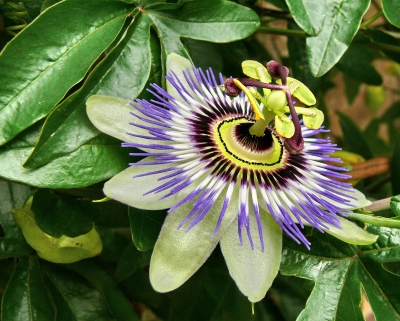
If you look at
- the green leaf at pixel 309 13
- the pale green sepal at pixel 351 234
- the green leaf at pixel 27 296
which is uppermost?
the green leaf at pixel 309 13

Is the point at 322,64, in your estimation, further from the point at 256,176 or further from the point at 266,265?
the point at 266,265

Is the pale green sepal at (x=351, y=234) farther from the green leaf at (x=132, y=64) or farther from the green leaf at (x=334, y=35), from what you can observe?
the green leaf at (x=132, y=64)

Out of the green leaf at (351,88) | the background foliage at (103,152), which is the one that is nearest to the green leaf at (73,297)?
the background foliage at (103,152)

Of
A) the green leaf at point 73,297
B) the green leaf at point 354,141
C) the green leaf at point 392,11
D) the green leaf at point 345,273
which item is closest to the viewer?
the green leaf at point 345,273

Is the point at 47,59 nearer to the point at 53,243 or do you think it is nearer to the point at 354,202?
the point at 53,243

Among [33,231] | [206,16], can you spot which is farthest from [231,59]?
[33,231]

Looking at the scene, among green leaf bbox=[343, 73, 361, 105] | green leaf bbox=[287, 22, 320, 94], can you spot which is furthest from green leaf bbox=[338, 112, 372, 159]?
green leaf bbox=[343, 73, 361, 105]

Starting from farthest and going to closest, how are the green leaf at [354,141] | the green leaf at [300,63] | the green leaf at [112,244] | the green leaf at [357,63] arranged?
the green leaf at [354,141]
the green leaf at [357,63]
the green leaf at [300,63]
the green leaf at [112,244]
